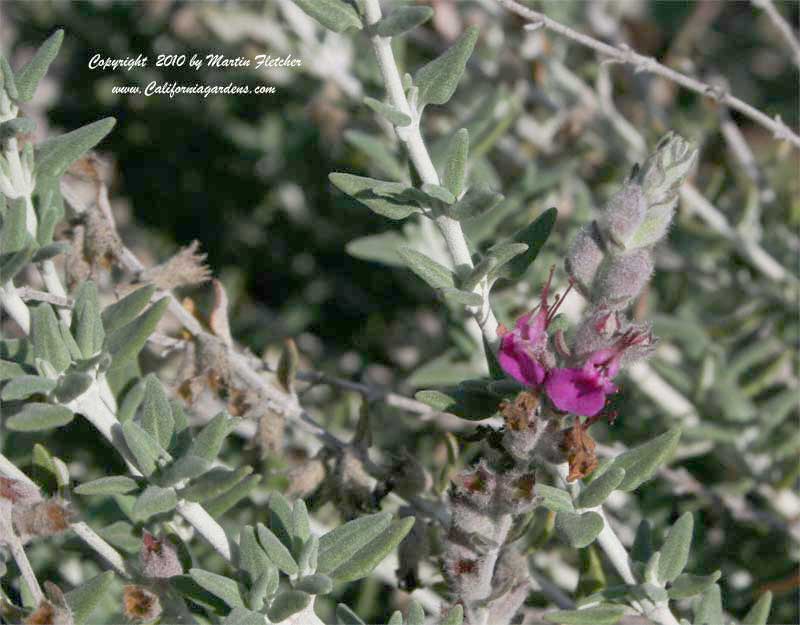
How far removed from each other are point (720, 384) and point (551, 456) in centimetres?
135

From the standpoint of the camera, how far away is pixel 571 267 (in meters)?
1.44

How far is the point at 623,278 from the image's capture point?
1372mm

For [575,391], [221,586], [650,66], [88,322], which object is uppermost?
[650,66]

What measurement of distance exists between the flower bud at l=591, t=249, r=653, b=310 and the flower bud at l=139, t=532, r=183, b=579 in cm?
76

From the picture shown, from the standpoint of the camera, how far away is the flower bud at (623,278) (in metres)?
1.37

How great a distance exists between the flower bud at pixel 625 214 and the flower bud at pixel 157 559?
0.83 m

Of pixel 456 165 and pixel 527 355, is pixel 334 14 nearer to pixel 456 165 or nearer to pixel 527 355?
pixel 456 165

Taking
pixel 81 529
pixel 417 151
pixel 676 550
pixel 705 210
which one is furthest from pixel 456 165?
pixel 705 210

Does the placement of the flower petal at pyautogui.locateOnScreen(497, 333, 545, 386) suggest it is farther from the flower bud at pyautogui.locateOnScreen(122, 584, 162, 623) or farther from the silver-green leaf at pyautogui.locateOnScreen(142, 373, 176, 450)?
the flower bud at pyautogui.locateOnScreen(122, 584, 162, 623)

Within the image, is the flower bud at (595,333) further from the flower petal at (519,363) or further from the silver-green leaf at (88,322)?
the silver-green leaf at (88,322)

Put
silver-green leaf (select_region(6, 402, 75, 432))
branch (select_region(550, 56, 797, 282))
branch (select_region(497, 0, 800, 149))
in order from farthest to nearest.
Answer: branch (select_region(550, 56, 797, 282))
branch (select_region(497, 0, 800, 149))
silver-green leaf (select_region(6, 402, 75, 432))
